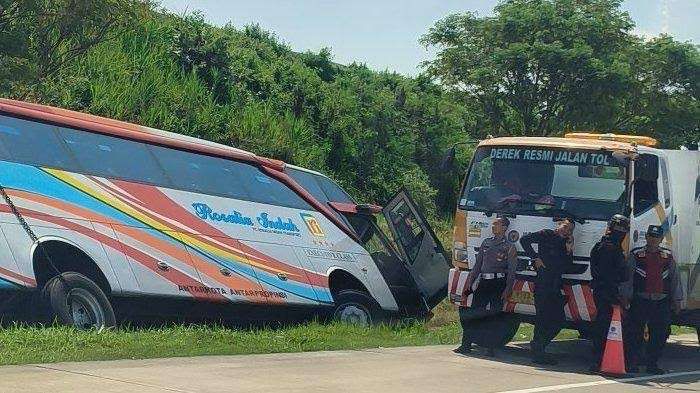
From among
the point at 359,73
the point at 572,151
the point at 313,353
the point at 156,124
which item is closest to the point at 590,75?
the point at 359,73

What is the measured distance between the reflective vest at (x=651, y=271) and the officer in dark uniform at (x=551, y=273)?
866 mm

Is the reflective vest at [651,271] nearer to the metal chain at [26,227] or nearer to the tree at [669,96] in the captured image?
the metal chain at [26,227]

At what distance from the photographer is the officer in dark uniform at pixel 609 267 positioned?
1288 centimetres

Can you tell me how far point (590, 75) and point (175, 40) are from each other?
35.9 feet

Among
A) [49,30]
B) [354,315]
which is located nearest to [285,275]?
[354,315]

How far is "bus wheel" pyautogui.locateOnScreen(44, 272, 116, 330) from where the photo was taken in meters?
12.1

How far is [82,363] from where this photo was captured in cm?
1057

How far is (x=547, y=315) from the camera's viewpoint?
528 inches

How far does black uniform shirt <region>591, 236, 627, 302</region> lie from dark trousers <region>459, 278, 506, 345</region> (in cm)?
135

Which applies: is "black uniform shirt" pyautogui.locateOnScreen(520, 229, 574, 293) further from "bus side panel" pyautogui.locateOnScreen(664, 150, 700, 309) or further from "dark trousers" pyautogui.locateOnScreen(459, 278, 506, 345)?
"bus side panel" pyautogui.locateOnScreen(664, 150, 700, 309)

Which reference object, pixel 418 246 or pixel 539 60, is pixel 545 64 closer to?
pixel 539 60

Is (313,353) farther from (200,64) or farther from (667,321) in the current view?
(200,64)

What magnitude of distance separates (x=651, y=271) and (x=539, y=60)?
15.1 m

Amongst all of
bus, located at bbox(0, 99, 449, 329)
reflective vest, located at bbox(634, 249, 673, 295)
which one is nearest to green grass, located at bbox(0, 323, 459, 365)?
A: bus, located at bbox(0, 99, 449, 329)
